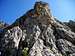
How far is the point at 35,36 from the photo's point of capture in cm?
5606

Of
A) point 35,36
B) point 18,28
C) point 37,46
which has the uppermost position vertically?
point 18,28

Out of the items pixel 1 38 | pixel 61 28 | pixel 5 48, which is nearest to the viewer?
pixel 5 48

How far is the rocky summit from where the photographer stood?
171ft

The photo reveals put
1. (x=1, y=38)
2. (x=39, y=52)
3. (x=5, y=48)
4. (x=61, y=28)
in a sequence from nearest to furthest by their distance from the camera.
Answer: (x=39, y=52) → (x=5, y=48) → (x=1, y=38) → (x=61, y=28)

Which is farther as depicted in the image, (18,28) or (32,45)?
(18,28)

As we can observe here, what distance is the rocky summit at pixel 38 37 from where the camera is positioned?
52.1 meters

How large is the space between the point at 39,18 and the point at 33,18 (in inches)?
89.4

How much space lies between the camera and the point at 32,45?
5250cm

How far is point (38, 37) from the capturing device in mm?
57000

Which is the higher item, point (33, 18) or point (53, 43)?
point (33, 18)

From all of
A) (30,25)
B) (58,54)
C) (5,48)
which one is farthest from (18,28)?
(58,54)

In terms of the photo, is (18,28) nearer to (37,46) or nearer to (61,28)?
(37,46)

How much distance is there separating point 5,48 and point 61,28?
22.4 m

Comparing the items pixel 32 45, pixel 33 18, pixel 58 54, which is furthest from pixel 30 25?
pixel 58 54
